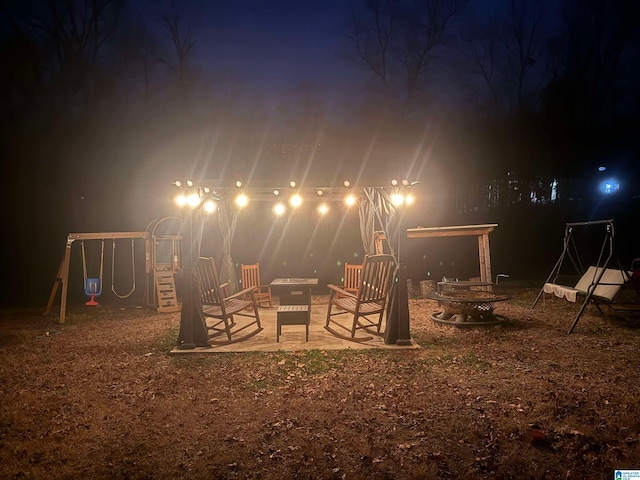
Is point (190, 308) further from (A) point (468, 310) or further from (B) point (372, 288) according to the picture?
(A) point (468, 310)

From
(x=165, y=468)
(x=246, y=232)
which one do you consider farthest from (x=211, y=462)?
(x=246, y=232)

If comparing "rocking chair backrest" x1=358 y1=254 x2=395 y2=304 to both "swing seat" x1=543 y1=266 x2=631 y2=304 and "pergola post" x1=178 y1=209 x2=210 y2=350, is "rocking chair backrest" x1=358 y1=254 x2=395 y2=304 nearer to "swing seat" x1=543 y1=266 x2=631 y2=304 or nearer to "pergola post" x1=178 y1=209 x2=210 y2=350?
"pergola post" x1=178 y1=209 x2=210 y2=350

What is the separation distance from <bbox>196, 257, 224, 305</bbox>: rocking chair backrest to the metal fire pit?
12.1ft

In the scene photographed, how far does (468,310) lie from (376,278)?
79.3 inches

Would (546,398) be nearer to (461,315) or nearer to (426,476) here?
(426,476)

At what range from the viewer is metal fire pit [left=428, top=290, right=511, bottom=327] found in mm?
6754

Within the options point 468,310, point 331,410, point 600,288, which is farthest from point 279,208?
point 331,410

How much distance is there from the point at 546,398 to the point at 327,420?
7.03 feet

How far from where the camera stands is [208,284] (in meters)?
5.91

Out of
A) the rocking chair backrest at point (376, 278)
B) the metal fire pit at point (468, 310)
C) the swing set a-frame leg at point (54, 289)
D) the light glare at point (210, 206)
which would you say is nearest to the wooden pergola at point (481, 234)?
the metal fire pit at point (468, 310)

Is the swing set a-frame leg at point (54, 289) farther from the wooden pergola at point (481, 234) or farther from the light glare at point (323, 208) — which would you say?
the wooden pergola at point (481, 234)

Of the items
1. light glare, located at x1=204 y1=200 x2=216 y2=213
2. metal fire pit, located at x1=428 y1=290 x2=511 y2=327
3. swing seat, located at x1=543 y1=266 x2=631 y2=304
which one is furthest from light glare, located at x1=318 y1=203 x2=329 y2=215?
swing seat, located at x1=543 y1=266 x2=631 y2=304

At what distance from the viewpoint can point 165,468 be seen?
9.21 ft

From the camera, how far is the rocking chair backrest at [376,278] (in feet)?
19.3
